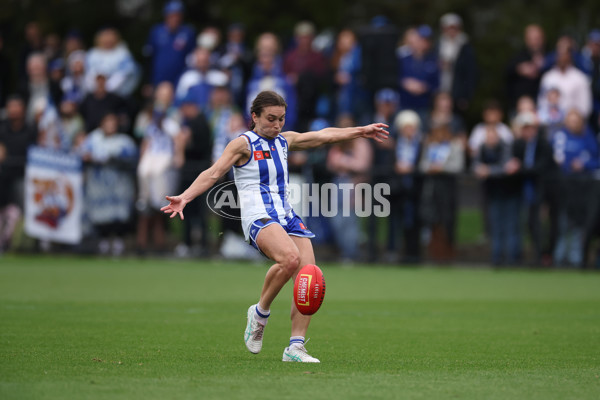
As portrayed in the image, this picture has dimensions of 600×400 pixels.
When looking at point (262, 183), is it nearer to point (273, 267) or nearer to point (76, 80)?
point (273, 267)

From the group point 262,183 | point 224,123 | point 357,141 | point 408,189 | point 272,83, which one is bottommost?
point 262,183

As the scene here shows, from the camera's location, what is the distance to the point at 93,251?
18.7 metres

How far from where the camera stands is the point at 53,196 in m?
18.3

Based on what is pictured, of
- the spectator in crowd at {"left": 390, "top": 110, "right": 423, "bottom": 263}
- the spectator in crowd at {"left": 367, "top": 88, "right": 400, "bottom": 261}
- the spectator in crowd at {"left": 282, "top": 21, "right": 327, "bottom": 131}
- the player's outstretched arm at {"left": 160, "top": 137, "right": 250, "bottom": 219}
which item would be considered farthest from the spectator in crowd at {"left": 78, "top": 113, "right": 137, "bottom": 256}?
the player's outstretched arm at {"left": 160, "top": 137, "right": 250, "bottom": 219}

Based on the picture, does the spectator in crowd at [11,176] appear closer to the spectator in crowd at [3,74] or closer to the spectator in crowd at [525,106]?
the spectator in crowd at [3,74]

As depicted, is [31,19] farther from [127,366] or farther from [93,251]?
[127,366]

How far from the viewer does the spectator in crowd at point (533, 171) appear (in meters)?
17.2

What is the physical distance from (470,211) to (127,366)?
11532 mm

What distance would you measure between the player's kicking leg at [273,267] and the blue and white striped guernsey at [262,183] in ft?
0.50

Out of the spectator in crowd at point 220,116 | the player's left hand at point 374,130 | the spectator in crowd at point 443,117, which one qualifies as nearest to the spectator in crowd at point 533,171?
the spectator in crowd at point 443,117

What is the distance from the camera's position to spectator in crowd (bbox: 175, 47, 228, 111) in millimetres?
19109

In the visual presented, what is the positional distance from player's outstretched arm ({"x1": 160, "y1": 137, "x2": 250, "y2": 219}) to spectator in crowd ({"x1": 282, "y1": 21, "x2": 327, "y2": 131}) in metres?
11.3

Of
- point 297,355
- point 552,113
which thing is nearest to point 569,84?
point 552,113

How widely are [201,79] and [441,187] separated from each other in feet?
16.9
